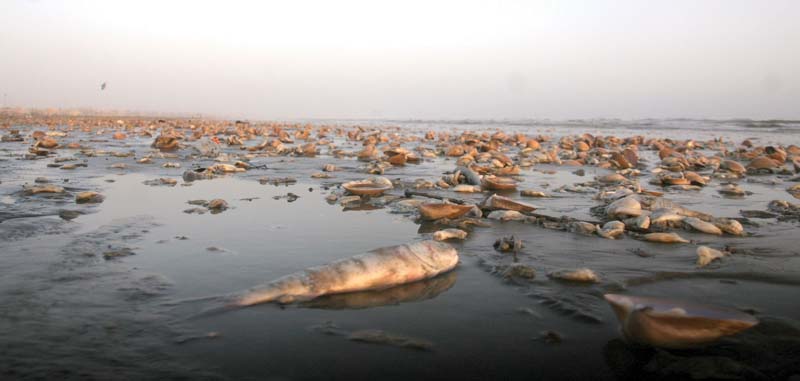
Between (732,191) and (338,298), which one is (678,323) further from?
(732,191)

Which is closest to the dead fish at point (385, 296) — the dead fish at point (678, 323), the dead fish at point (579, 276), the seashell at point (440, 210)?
the dead fish at point (579, 276)

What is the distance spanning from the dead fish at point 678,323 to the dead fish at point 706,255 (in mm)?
1587

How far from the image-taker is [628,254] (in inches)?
153

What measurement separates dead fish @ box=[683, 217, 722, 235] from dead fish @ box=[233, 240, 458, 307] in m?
2.78

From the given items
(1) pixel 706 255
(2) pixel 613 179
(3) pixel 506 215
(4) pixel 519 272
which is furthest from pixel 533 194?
(4) pixel 519 272

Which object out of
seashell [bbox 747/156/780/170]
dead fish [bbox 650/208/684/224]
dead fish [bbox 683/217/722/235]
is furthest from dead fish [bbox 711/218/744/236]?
seashell [bbox 747/156/780/170]

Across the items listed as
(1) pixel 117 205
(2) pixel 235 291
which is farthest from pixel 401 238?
(1) pixel 117 205

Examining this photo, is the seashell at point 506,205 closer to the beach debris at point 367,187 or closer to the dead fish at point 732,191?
the beach debris at point 367,187

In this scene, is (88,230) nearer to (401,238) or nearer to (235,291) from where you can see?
(235,291)

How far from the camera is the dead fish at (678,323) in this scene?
201cm

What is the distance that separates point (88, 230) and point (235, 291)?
2.31m

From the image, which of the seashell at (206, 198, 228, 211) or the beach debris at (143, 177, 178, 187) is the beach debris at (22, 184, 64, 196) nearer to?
the beach debris at (143, 177, 178, 187)

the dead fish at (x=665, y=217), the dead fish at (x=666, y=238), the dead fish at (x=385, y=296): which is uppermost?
the dead fish at (x=665, y=217)

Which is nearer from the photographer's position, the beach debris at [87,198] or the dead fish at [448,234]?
the dead fish at [448,234]
